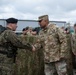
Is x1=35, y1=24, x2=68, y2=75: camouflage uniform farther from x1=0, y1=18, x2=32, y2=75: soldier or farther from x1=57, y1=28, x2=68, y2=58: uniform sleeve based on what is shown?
x1=0, y1=18, x2=32, y2=75: soldier

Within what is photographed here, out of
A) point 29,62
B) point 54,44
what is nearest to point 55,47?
point 54,44

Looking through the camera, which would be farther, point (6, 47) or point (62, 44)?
point (62, 44)

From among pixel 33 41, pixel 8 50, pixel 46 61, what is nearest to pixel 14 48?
pixel 8 50

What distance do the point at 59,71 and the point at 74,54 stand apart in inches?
46.1

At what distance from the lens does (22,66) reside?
10.9 meters

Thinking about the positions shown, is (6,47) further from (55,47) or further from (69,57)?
(69,57)

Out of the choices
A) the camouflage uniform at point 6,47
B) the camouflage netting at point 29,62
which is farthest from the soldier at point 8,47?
the camouflage netting at point 29,62

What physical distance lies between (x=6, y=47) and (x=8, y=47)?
5cm

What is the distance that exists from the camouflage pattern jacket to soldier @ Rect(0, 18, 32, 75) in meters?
1.03

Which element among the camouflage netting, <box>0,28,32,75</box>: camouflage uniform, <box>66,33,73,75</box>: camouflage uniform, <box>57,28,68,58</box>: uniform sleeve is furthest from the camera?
<box>66,33,73,75</box>: camouflage uniform

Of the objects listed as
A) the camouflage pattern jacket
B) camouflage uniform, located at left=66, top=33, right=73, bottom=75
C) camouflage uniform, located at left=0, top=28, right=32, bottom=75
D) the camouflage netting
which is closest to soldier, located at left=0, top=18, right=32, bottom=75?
camouflage uniform, located at left=0, top=28, right=32, bottom=75

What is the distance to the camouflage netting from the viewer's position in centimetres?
1084

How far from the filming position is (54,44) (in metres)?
9.48

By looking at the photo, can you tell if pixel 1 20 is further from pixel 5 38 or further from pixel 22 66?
pixel 5 38
